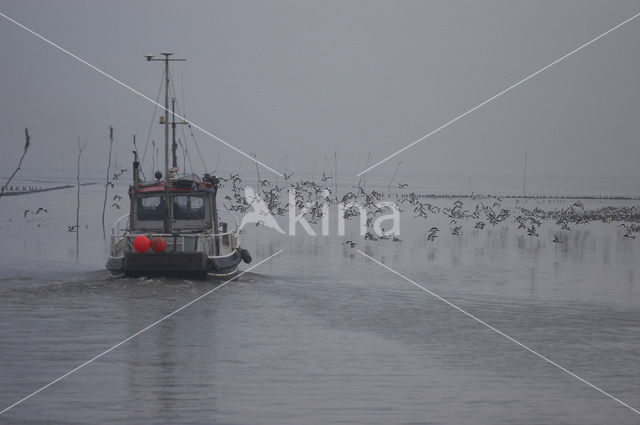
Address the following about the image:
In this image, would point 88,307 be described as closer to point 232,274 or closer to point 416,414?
point 232,274

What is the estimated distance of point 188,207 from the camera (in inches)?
1673

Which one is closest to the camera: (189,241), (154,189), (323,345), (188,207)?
(323,345)

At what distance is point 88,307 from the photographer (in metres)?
34.1

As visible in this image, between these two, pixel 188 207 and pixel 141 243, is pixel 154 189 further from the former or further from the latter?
pixel 141 243

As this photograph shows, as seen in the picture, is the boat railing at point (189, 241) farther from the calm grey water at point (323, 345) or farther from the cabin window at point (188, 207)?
the calm grey water at point (323, 345)

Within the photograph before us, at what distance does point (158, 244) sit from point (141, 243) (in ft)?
2.50

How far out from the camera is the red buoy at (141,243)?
3875 cm

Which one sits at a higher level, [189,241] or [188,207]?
[188,207]

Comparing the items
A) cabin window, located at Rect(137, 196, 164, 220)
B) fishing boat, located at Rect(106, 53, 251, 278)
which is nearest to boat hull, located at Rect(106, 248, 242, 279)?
fishing boat, located at Rect(106, 53, 251, 278)

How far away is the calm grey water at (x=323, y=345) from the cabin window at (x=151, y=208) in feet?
11.5

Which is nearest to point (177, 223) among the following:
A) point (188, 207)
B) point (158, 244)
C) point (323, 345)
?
point (188, 207)

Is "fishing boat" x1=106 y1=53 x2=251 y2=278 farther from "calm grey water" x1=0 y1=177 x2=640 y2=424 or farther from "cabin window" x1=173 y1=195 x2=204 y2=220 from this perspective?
"calm grey water" x1=0 y1=177 x2=640 y2=424

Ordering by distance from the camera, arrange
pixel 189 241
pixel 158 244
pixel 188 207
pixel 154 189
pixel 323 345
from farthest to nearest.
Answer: pixel 188 207
pixel 189 241
pixel 154 189
pixel 158 244
pixel 323 345

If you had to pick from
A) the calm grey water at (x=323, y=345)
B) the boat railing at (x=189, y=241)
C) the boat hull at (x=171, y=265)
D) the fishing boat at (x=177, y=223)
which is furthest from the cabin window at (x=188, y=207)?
the calm grey water at (x=323, y=345)
